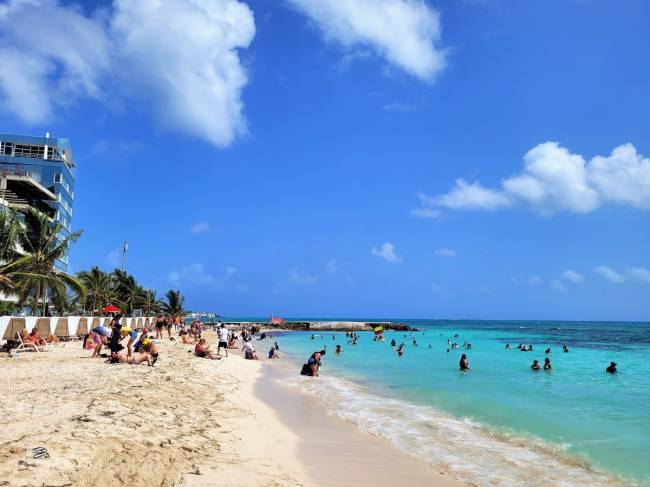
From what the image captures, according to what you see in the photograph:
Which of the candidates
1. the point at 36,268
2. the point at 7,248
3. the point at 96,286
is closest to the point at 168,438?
the point at 7,248

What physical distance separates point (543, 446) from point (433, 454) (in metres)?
2.75

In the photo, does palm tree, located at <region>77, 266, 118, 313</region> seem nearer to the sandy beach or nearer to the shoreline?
the sandy beach

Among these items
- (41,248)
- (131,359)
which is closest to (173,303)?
(41,248)

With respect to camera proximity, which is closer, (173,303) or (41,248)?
(41,248)

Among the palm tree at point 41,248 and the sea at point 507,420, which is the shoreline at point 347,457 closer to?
the sea at point 507,420

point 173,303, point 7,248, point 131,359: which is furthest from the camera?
point 173,303

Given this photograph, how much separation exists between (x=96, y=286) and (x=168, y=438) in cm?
4720

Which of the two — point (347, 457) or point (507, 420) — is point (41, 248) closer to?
point (347, 457)

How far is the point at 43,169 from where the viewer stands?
155ft

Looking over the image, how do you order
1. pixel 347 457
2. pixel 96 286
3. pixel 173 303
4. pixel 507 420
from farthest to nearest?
pixel 173 303, pixel 96 286, pixel 507 420, pixel 347 457

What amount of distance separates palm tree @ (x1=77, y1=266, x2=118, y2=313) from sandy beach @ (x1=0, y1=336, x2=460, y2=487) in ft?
127

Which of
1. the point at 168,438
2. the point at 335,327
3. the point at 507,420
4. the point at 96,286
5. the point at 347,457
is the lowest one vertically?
the point at 335,327

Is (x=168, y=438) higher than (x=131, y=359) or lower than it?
lower

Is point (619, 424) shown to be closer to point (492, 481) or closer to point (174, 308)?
point (492, 481)
